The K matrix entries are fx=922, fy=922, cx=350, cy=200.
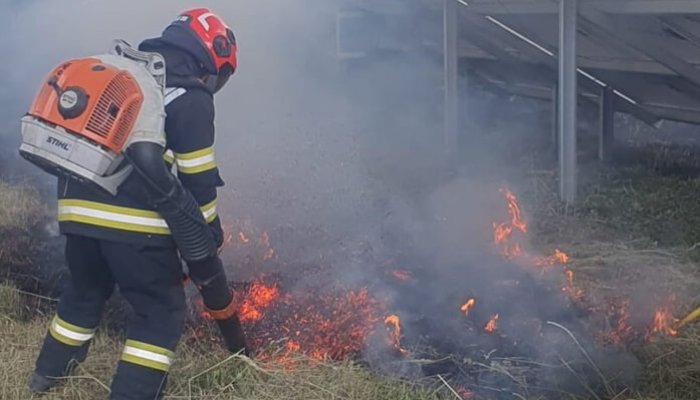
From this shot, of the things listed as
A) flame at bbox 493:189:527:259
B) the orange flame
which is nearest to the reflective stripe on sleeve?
the orange flame

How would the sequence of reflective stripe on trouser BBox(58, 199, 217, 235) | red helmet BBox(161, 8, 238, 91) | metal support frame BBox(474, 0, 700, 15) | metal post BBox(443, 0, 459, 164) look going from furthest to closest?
metal post BBox(443, 0, 459, 164) < metal support frame BBox(474, 0, 700, 15) < red helmet BBox(161, 8, 238, 91) < reflective stripe on trouser BBox(58, 199, 217, 235)

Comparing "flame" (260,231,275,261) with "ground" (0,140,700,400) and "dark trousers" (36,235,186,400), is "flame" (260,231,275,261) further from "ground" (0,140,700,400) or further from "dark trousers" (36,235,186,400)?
"dark trousers" (36,235,186,400)

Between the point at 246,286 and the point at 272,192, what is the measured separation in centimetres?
239

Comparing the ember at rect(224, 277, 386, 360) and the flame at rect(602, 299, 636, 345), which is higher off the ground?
the ember at rect(224, 277, 386, 360)

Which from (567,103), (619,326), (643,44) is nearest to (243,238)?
(619,326)

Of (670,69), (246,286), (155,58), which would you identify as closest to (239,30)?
(670,69)

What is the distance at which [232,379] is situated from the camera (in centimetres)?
366

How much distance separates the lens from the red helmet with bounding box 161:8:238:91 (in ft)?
11.2

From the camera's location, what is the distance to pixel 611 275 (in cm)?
508

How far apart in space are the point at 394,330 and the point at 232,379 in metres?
0.78

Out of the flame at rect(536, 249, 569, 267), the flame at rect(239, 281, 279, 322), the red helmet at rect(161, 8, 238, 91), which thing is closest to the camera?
the red helmet at rect(161, 8, 238, 91)

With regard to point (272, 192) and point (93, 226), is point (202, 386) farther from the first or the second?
point (272, 192)

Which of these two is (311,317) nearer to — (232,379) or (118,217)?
(232,379)

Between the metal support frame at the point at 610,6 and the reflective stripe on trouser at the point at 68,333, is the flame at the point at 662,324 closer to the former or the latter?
the metal support frame at the point at 610,6
